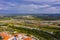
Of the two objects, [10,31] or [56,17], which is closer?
[10,31]

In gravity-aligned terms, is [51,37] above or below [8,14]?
below

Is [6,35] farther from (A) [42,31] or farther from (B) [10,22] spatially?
Result: (A) [42,31]

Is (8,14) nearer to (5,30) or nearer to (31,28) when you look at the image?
(5,30)

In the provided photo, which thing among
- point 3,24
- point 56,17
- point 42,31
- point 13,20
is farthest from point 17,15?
point 56,17

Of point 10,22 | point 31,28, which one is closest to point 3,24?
point 10,22

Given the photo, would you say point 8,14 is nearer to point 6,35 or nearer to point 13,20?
point 13,20

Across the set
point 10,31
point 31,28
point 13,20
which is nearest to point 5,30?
point 10,31

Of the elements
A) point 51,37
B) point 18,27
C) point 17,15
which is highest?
point 17,15

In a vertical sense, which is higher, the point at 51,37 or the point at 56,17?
the point at 56,17
